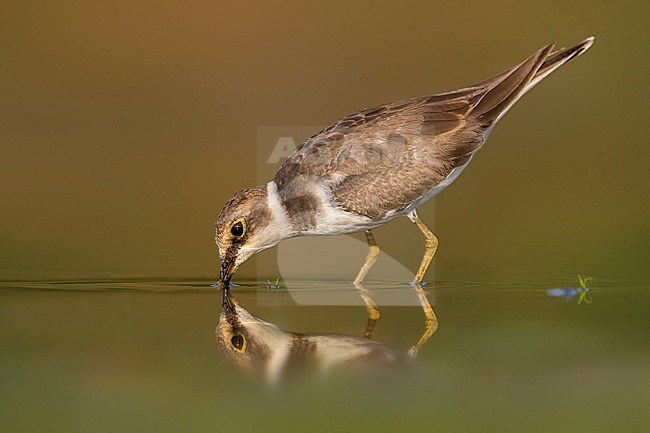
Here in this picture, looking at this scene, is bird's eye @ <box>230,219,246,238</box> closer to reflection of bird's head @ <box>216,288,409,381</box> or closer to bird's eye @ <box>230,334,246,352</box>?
reflection of bird's head @ <box>216,288,409,381</box>

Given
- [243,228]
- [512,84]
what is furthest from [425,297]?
[512,84]

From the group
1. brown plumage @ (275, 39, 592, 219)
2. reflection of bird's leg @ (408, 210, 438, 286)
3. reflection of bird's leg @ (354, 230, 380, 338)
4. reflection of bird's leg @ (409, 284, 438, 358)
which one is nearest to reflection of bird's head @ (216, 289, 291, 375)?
reflection of bird's leg @ (354, 230, 380, 338)

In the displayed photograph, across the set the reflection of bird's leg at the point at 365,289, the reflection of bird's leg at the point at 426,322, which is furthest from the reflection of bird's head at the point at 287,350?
the reflection of bird's leg at the point at 365,289

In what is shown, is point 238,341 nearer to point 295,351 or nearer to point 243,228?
point 295,351

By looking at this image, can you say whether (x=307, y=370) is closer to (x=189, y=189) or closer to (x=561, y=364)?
(x=561, y=364)

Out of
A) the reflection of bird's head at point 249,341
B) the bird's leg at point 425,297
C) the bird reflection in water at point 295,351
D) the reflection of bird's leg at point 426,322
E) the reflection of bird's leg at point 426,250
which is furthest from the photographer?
the reflection of bird's leg at point 426,250

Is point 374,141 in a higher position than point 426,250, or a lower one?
higher

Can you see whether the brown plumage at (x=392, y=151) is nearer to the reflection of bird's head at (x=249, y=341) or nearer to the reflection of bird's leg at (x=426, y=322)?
the reflection of bird's leg at (x=426, y=322)
